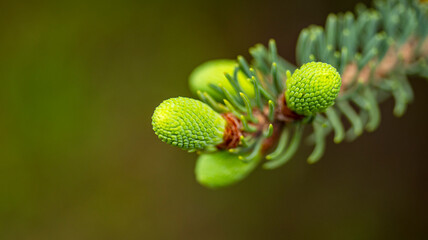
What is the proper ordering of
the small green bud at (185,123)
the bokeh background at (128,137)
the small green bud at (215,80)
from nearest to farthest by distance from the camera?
the small green bud at (185,123)
the small green bud at (215,80)
the bokeh background at (128,137)

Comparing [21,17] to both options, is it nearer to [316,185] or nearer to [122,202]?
[122,202]

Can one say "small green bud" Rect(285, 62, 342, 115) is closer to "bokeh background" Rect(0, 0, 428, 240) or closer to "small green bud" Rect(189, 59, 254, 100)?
"small green bud" Rect(189, 59, 254, 100)

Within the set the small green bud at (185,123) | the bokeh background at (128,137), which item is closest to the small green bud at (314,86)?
the small green bud at (185,123)

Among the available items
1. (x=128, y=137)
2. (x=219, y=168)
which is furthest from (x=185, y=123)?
(x=128, y=137)

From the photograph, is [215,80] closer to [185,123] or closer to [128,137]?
[185,123]

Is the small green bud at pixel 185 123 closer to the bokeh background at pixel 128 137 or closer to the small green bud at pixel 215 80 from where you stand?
the small green bud at pixel 215 80

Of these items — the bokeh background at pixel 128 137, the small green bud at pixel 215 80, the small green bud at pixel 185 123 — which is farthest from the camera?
the bokeh background at pixel 128 137
